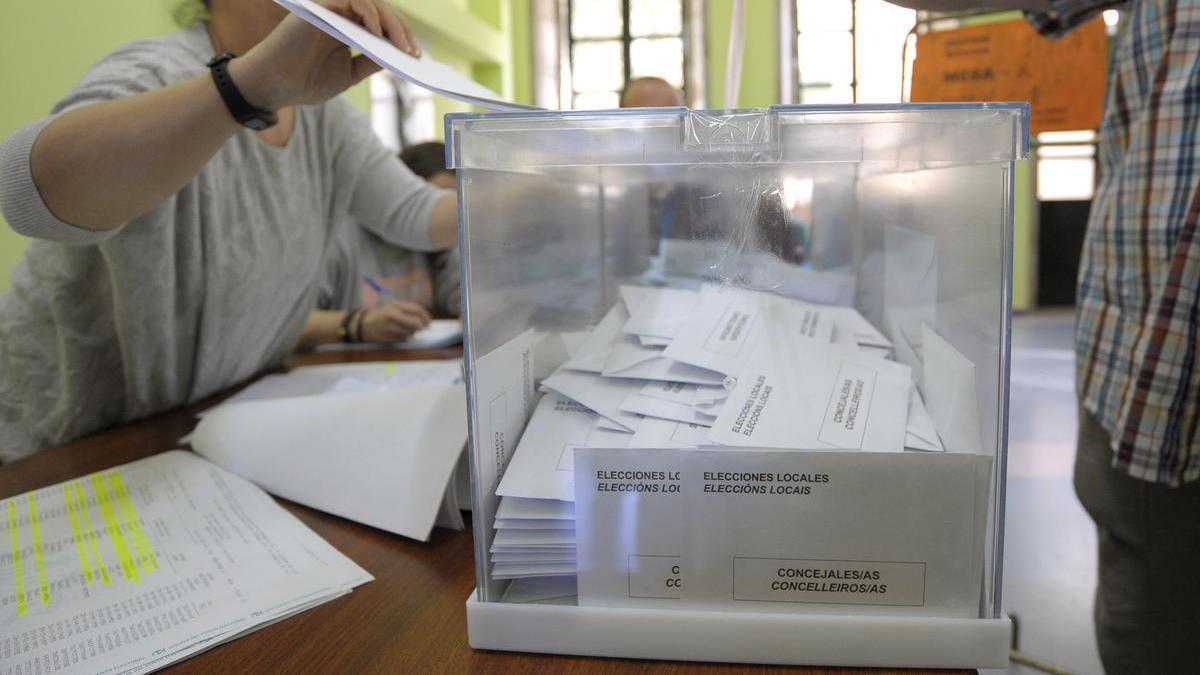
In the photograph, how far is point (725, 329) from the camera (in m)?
0.43

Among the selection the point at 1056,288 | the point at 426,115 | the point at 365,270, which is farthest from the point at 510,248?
the point at 1056,288

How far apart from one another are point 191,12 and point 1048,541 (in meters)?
2.37

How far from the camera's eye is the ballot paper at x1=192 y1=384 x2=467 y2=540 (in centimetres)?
51

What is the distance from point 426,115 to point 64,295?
16.0ft

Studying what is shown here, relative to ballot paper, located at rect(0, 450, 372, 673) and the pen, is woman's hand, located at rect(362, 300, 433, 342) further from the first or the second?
ballot paper, located at rect(0, 450, 372, 673)

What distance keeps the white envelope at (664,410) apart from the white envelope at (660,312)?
0.19ft

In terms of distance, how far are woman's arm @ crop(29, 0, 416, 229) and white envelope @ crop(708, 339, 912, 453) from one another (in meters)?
0.37

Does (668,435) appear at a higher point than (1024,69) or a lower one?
lower

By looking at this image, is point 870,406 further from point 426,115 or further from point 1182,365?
point 426,115

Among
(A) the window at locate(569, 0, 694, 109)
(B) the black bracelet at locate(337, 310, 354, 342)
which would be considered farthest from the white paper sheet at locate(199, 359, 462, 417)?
(A) the window at locate(569, 0, 694, 109)

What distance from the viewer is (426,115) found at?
541cm

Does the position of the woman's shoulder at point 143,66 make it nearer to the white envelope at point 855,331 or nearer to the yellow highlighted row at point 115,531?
the yellow highlighted row at point 115,531

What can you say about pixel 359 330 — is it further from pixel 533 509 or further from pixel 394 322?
pixel 533 509

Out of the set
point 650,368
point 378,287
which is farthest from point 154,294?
point 378,287
